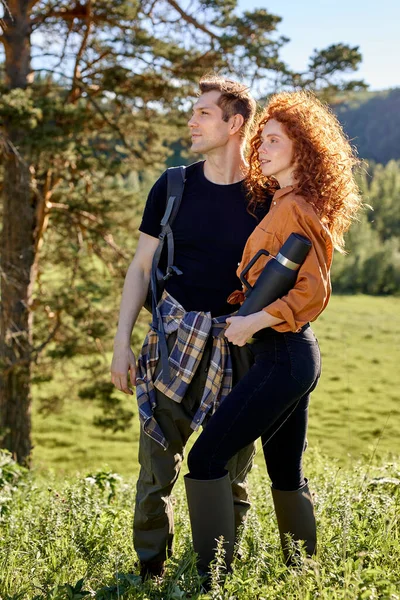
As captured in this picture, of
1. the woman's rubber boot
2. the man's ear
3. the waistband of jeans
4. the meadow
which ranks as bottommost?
the meadow

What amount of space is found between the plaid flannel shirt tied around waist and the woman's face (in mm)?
630

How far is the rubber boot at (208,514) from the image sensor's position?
2.41 meters

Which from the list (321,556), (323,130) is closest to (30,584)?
(321,556)

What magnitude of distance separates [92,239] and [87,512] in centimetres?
771

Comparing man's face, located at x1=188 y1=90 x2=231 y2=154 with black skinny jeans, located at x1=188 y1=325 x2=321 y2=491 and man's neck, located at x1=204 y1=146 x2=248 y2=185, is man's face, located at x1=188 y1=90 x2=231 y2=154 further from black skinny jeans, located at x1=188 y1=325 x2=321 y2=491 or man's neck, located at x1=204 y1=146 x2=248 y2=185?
black skinny jeans, located at x1=188 y1=325 x2=321 y2=491

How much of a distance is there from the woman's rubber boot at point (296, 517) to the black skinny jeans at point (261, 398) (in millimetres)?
287

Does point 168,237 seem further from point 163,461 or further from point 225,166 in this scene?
point 163,461

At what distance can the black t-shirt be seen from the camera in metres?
2.81

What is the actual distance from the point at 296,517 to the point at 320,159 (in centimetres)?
133

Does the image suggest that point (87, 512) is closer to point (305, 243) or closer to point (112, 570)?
point (112, 570)

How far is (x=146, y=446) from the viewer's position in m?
2.83

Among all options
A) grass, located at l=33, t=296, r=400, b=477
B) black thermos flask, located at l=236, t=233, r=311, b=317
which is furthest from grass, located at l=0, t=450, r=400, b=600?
grass, located at l=33, t=296, r=400, b=477

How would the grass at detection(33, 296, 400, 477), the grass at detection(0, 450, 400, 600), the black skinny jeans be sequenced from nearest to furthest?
the grass at detection(0, 450, 400, 600), the black skinny jeans, the grass at detection(33, 296, 400, 477)

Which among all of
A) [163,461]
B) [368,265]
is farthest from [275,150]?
[368,265]
